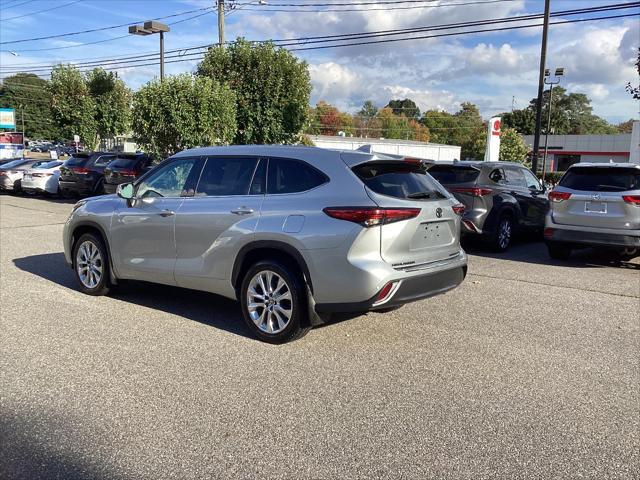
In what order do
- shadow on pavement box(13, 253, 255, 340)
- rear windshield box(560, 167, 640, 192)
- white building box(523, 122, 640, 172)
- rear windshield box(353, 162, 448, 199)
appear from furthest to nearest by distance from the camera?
white building box(523, 122, 640, 172) → rear windshield box(560, 167, 640, 192) → shadow on pavement box(13, 253, 255, 340) → rear windshield box(353, 162, 448, 199)

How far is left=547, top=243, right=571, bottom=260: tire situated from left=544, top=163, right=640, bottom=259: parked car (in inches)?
4.0

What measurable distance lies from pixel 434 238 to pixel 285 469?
275 centimetres

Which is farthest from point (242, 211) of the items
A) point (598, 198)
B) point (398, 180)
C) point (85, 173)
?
point (85, 173)

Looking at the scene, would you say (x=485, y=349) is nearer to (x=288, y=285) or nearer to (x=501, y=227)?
(x=288, y=285)

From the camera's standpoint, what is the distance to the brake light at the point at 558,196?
31.3 ft

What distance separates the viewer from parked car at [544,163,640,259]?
8.94 meters

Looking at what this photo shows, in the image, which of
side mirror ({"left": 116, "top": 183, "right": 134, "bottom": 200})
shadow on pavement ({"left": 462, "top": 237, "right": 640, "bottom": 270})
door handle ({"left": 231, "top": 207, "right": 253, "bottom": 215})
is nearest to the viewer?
door handle ({"left": 231, "top": 207, "right": 253, "bottom": 215})

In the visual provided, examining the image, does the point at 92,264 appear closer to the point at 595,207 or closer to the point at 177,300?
the point at 177,300

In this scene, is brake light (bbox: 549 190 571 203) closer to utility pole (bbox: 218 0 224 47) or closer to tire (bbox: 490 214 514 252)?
tire (bbox: 490 214 514 252)

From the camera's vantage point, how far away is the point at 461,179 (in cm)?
1082

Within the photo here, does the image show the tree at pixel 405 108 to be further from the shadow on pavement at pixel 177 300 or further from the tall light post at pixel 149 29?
the shadow on pavement at pixel 177 300

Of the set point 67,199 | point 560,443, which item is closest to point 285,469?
point 560,443

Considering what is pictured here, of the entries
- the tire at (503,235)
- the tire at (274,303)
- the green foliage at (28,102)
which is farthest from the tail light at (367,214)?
the green foliage at (28,102)

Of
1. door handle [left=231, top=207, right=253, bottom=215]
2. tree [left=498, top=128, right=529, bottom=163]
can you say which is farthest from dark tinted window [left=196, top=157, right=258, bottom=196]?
tree [left=498, top=128, right=529, bottom=163]
